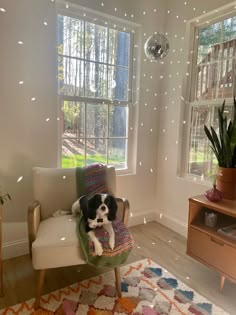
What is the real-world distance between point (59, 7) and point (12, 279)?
2378 millimetres

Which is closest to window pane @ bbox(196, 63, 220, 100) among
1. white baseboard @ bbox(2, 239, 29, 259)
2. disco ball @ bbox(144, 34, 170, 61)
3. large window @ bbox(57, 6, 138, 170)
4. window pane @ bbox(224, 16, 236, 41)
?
window pane @ bbox(224, 16, 236, 41)

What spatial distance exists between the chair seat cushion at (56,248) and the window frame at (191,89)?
4.95 feet

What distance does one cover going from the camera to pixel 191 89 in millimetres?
2723

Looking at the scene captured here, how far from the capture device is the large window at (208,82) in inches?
92.6

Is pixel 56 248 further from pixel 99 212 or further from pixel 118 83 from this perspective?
pixel 118 83

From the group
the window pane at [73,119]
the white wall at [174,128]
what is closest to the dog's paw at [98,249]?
the window pane at [73,119]

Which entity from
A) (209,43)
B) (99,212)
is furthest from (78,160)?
(209,43)

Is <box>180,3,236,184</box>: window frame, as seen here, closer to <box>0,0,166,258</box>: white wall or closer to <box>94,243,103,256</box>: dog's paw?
<box>0,0,166,258</box>: white wall

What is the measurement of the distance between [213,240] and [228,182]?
476 mm

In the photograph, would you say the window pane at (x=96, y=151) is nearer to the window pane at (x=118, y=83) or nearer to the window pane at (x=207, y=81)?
the window pane at (x=118, y=83)

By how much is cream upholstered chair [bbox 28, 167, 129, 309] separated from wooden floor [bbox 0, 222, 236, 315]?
0.28 m

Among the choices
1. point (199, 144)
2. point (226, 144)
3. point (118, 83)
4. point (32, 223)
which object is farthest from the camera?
point (118, 83)

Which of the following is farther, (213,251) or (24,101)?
(24,101)

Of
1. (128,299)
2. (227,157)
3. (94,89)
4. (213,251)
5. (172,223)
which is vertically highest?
(94,89)
